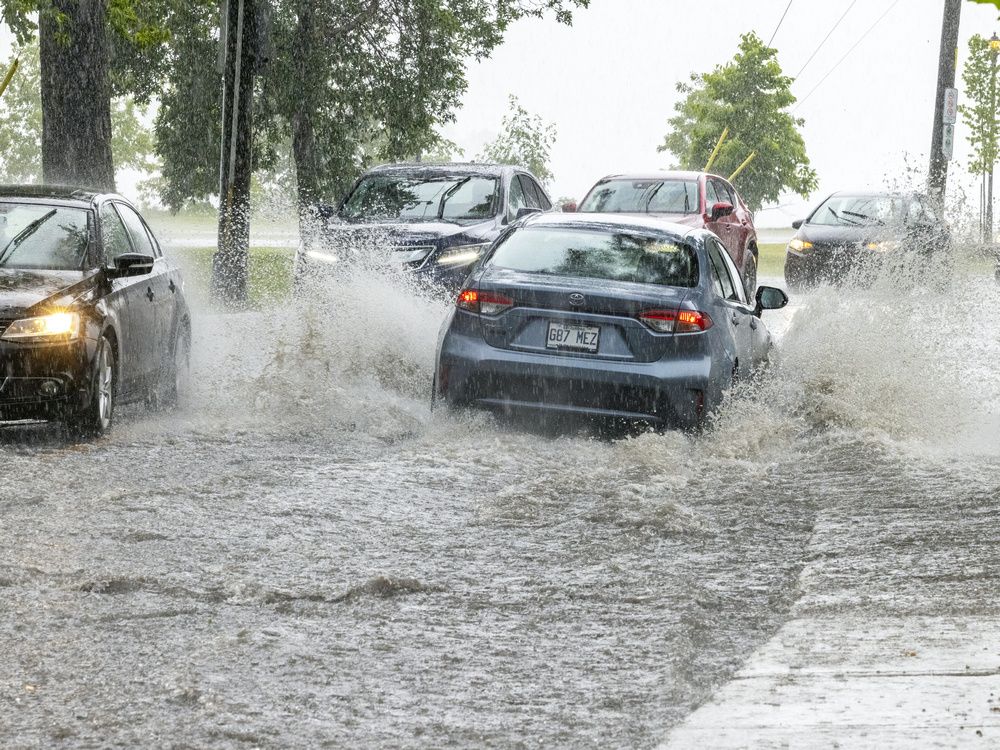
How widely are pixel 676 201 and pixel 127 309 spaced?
1157 centimetres

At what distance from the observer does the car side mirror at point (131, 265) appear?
10.1 m

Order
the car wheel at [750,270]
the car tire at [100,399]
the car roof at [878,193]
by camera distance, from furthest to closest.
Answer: the car roof at [878,193], the car wheel at [750,270], the car tire at [100,399]

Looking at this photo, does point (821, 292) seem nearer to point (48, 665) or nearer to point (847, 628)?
point (847, 628)

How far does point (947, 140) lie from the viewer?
29.4 m

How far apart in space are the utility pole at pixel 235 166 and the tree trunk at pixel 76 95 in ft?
6.54

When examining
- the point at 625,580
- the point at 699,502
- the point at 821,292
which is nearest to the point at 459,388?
the point at 699,502

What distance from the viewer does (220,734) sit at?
4.52m

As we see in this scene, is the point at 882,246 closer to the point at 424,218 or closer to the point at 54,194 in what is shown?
the point at 424,218

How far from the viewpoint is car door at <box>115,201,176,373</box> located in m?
11.0

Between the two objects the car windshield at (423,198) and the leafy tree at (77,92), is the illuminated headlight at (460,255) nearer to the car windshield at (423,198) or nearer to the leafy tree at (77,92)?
the car windshield at (423,198)

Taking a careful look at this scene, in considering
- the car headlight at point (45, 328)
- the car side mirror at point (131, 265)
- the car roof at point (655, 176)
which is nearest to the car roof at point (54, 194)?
the car side mirror at point (131, 265)

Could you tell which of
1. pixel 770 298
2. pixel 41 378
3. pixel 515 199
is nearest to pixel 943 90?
pixel 515 199

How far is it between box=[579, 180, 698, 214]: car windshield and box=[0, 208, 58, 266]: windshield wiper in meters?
10.9

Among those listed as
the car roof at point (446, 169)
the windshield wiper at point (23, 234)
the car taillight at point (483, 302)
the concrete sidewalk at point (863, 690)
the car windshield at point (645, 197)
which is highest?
the car roof at point (446, 169)
